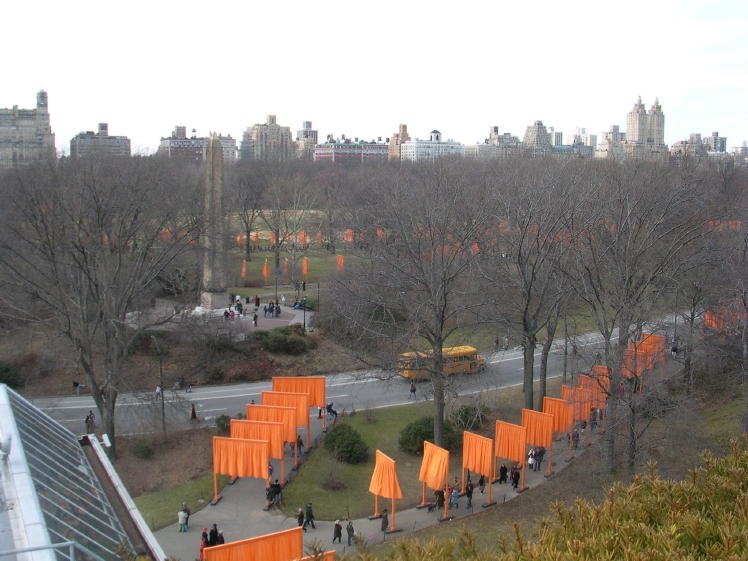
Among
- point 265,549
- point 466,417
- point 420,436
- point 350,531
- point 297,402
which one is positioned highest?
point 297,402

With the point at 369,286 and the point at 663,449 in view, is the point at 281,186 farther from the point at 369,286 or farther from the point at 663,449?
the point at 663,449

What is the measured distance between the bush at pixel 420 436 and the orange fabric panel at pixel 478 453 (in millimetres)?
2891

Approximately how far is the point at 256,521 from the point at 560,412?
909 cm

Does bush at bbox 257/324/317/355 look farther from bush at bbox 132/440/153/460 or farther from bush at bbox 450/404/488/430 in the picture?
bush at bbox 450/404/488/430

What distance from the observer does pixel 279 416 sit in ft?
68.4

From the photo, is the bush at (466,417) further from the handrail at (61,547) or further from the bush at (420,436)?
the handrail at (61,547)

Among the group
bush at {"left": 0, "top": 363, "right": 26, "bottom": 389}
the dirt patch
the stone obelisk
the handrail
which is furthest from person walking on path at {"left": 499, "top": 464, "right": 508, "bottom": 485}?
bush at {"left": 0, "top": 363, "right": 26, "bottom": 389}

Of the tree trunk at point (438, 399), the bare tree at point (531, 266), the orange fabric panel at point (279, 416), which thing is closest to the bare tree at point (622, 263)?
the bare tree at point (531, 266)

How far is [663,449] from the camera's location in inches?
733

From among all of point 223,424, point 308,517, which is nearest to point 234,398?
point 223,424

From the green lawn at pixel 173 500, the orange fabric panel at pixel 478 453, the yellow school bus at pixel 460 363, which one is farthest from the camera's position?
the yellow school bus at pixel 460 363

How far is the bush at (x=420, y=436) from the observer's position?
21.8 m

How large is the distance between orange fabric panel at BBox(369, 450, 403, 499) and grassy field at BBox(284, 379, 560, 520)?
1247mm

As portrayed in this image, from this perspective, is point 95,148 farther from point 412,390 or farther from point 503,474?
point 503,474
